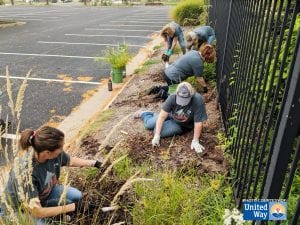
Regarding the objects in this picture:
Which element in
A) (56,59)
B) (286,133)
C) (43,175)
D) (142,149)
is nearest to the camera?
(286,133)

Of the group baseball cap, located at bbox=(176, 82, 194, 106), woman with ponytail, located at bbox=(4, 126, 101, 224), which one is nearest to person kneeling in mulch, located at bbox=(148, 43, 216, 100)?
baseball cap, located at bbox=(176, 82, 194, 106)

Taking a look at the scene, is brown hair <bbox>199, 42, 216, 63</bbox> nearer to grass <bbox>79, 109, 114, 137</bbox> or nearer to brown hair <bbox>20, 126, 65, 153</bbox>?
grass <bbox>79, 109, 114, 137</bbox>

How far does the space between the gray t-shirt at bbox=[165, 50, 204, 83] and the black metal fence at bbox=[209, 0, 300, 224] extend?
26.9 inches

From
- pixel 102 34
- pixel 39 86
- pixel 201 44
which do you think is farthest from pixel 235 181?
pixel 102 34

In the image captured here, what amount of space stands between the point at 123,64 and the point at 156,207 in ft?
16.1

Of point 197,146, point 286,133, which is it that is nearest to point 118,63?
point 197,146

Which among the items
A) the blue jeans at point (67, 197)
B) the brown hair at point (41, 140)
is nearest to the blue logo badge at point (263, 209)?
the brown hair at point (41, 140)

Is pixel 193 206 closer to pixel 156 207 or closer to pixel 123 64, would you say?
pixel 156 207

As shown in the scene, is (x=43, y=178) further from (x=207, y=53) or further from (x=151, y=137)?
(x=207, y=53)

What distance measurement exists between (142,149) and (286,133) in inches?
103

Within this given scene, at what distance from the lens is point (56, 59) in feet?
32.7

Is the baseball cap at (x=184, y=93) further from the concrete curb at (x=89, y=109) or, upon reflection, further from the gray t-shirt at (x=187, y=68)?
the concrete curb at (x=89, y=109)

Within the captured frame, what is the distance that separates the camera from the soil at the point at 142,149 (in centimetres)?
328

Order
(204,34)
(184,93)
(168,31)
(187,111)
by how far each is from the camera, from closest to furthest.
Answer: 1. (184,93)
2. (187,111)
3. (204,34)
4. (168,31)
